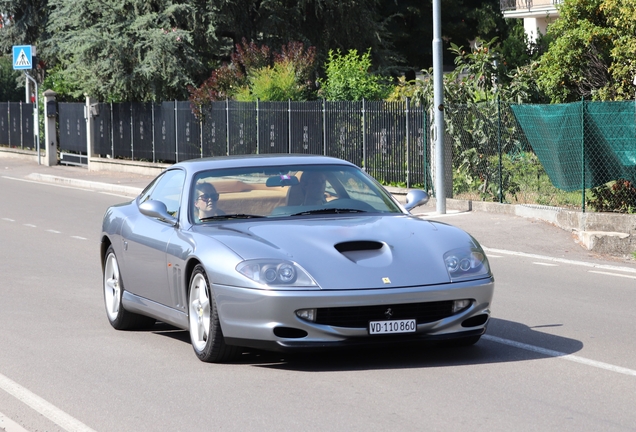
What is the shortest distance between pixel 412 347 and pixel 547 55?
1987 cm

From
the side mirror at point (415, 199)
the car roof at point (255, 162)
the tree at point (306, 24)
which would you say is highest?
the tree at point (306, 24)

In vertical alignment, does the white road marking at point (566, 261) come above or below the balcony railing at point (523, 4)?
below

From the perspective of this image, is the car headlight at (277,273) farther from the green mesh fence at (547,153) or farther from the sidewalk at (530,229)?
the green mesh fence at (547,153)

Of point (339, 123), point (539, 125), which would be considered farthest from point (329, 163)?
point (339, 123)

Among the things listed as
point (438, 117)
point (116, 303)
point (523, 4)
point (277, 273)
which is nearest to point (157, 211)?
point (116, 303)

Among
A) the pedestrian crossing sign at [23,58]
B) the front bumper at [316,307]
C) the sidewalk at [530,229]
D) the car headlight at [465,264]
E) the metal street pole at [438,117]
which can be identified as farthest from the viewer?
the pedestrian crossing sign at [23,58]

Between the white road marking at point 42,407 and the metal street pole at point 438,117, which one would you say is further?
the metal street pole at point 438,117

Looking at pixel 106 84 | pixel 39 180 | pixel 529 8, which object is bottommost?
→ pixel 39 180

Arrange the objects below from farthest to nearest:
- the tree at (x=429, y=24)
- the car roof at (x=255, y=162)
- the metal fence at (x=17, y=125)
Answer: the tree at (x=429, y=24), the metal fence at (x=17, y=125), the car roof at (x=255, y=162)

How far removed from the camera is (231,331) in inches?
297

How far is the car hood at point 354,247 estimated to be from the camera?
7375mm

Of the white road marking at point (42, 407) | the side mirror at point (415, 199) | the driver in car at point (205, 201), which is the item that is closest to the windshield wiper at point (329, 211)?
the side mirror at point (415, 199)

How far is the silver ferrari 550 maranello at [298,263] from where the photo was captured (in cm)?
735

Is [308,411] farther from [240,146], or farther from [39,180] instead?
[39,180]
